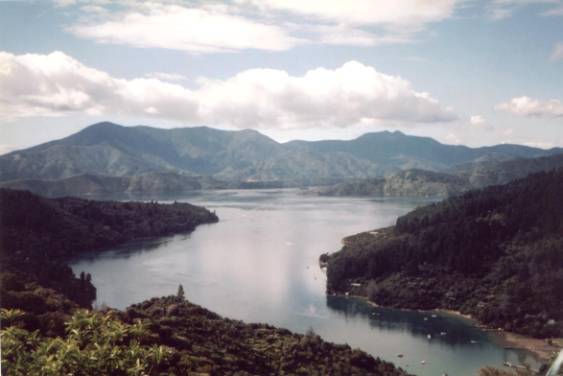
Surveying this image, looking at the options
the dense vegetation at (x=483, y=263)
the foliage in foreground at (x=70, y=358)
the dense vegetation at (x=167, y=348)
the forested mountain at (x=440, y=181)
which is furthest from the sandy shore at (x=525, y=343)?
the forested mountain at (x=440, y=181)

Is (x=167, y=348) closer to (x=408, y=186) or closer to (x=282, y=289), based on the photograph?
(x=282, y=289)

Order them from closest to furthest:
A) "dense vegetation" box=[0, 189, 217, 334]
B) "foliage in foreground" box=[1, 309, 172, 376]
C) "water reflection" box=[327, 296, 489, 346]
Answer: "foliage in foreground" box=[1, 309, 172, 376] < "dense vegetation" box=[0, 189, 217, 334] < "water reflection" box=[327, 296, 489, 346]

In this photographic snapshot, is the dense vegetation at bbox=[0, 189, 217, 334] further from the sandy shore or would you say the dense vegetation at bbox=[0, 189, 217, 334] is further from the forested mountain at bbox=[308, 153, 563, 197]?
the forested mountain at bbox=[308, 153, 563, 197]

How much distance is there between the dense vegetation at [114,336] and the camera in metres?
9.46

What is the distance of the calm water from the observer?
114 ft

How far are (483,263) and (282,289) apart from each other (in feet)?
60.1

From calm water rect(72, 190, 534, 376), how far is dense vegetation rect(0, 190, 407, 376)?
6033mm

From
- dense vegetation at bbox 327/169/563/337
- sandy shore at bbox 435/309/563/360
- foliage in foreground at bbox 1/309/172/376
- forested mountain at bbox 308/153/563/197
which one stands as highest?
forested mountain at bbox 308/153/563/197

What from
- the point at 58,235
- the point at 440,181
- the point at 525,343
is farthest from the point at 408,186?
the point at 525,343

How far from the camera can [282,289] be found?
4962 centimetres

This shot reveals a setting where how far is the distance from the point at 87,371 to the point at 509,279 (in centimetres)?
4275

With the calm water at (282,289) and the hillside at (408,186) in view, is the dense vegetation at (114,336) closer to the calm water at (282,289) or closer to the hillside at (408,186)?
the calm water at (282,289)

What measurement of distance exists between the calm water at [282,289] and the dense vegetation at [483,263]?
105 inches

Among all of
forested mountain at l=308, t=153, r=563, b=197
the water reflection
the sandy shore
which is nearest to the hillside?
forested mountain at l=308, t=153, r=563, b=197
